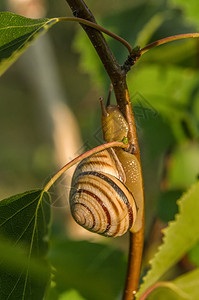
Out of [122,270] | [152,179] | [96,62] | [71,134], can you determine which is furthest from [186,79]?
[152,179]

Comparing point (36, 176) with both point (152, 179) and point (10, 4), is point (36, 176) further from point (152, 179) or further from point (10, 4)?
point (10, 4)

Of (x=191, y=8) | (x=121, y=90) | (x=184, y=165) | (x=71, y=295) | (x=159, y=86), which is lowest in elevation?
(x=71, y=295)

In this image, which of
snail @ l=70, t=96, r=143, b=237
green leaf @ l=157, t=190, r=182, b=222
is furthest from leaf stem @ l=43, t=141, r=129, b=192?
green leaf @ l=157, t=190, r=182, b=222

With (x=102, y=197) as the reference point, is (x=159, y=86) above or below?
above

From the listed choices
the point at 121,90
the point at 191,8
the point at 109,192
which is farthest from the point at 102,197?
the point at 191,8

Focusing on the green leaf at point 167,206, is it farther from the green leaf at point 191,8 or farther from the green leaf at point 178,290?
the green leaf at point 191,8

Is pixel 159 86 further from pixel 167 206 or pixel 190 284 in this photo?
pixel 190 284

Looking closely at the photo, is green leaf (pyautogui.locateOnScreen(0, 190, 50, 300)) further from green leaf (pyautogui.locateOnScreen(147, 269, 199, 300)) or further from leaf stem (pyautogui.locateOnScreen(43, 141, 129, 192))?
green leaf (pyautogui.locateOnScreen(147, 269, 199, 300))
